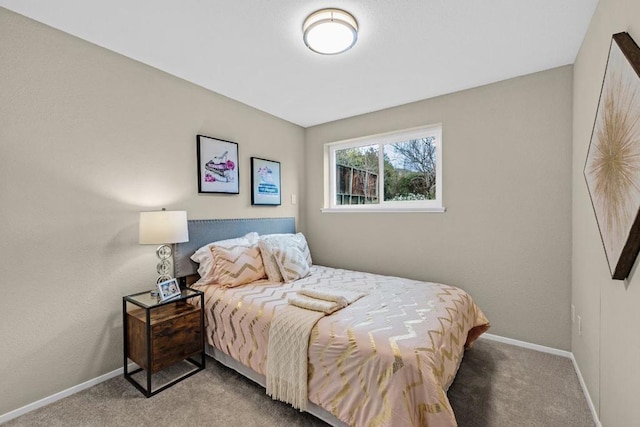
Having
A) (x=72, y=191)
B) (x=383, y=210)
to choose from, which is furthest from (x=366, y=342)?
(x=72, y=191)

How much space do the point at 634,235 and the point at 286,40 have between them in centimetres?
220

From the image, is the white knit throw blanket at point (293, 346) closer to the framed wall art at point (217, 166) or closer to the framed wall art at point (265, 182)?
the framed wall art at point (217, 166)

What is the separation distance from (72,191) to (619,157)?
3220 millimetres

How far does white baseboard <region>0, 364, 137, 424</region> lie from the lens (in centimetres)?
174

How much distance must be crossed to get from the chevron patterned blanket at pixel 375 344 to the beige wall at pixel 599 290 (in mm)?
691

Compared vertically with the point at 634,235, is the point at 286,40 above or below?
above

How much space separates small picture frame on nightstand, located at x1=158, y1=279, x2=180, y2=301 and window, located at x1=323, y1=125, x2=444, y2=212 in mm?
2120

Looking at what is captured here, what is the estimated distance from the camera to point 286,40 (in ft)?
6.70

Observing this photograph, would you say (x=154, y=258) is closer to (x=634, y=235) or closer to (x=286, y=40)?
(x=286, y=40)

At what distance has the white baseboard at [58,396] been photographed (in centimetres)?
174

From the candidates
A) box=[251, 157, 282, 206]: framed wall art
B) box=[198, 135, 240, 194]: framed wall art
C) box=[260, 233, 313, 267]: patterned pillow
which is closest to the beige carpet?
box=[260, 233, 313, 267]: patterned pillow

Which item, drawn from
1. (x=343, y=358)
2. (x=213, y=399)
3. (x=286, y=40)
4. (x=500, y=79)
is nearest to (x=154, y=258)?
(x=213, y=399)

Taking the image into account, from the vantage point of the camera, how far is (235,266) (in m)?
2.56

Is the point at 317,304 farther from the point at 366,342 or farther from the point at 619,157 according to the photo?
the point at 619,157
